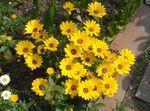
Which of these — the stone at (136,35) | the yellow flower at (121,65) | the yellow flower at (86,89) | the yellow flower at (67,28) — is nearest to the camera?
→ the yellow flower at (86,89)

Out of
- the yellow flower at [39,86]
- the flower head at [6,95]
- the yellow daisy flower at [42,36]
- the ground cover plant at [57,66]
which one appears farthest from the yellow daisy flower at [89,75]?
the flower head at [6,95]

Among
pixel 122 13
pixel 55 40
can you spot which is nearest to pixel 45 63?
pixel 55 40

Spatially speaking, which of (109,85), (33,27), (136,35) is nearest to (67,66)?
(109,85)

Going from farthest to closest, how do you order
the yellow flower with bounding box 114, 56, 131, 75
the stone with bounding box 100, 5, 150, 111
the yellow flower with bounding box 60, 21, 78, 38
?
the stone with bounding box 100, 5, 150, 111 < the yellow flower with bounding box 60, 21, 78, 38 < the yellow flower with bounding box 114, 56, 131, 75

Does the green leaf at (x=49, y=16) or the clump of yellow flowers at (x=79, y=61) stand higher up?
the green leaf at (x=49, y=16)

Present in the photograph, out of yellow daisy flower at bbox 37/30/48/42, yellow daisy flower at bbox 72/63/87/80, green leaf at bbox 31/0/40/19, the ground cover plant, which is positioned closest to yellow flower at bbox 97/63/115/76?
the ground cover plant

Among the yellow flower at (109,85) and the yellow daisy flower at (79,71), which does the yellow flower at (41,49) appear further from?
the yellow flower at (109,85)

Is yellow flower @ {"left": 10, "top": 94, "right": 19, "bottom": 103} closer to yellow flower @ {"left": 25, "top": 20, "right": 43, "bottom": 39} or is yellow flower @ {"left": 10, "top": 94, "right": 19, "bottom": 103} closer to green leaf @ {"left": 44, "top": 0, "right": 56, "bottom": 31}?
yellow flower @ {"left": 25, "top": 20, "right": 43, "bottom": 39}
